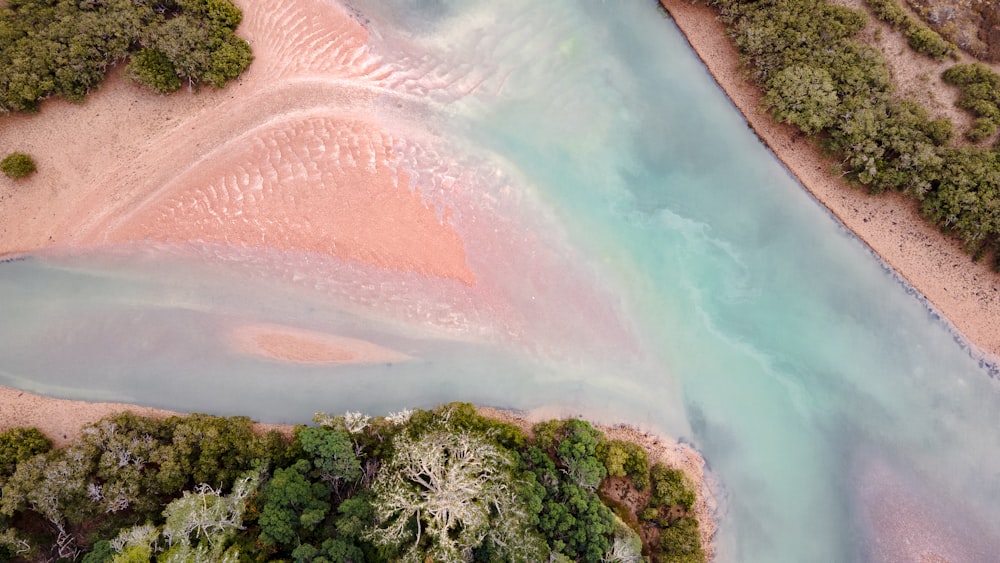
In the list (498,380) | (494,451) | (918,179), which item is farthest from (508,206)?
(918,179)

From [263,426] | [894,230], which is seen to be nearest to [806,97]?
[894,230]

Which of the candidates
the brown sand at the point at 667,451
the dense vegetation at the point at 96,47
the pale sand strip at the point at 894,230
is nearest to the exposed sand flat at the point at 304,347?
the brown sand at the point at 667,451

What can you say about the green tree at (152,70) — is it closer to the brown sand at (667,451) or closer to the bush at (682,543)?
the brown sand at (667,451)

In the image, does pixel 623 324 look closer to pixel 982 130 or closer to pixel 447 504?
pixel 447 504

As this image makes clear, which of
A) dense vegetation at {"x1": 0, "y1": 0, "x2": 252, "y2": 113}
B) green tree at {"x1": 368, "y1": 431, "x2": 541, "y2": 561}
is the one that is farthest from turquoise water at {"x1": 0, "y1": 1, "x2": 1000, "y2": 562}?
dense vegetation at {"x1": 0, "y1": 0, "x2": 252, "y2": 113}

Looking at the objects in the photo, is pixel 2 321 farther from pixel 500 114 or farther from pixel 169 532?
pixel 500 114

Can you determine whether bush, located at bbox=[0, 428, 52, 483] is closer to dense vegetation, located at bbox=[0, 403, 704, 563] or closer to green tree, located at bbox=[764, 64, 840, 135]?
dense vegetation, located at bbox=[0, 403, 704, 563]
